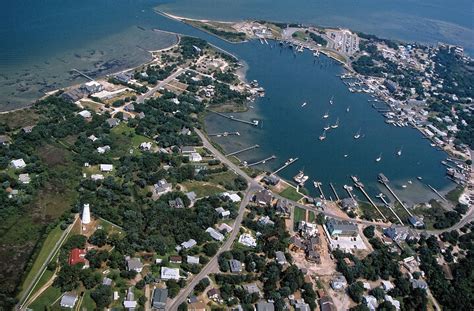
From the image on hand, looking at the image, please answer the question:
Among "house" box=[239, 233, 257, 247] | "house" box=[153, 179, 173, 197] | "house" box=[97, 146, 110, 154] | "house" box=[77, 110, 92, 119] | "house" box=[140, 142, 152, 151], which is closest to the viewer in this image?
"house" box=[239, 233, 257, 247]

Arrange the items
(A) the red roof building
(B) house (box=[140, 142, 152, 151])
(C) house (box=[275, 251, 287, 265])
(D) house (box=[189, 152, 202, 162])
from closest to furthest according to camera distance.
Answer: (A) the red roof building, (C) house (box=[275, 251, 287, 265]), (D) house (box=[189, 152, 202, 162]), (B) house (box=[140, 142, 152, 151])

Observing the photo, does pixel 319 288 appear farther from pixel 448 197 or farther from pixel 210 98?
pixel 210 98

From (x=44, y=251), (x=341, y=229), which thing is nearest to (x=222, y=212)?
(x=341, y=229)

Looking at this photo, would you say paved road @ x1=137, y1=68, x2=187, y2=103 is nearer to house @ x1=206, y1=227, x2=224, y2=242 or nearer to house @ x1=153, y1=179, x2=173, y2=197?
house @ x1=153, y1=179, x2=173, y2=197

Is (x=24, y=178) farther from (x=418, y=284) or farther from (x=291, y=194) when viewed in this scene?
(x=418, y=284)

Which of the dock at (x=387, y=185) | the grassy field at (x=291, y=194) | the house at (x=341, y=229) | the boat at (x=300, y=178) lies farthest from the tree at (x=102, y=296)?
the dock at (x=387, y=185)

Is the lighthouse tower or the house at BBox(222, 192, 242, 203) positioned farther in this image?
the house at BBox(222, 192, 242, 203)

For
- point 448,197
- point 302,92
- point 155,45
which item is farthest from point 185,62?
point 448,197

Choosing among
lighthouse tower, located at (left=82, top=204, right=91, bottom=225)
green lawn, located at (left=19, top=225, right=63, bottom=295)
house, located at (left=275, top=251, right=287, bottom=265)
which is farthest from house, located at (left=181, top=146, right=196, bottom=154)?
house, located at (left=275, top=251, right=287, bottom=265)
